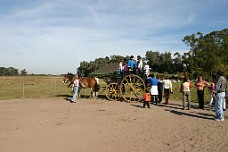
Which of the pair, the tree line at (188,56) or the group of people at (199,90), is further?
the tree line at (188,56)

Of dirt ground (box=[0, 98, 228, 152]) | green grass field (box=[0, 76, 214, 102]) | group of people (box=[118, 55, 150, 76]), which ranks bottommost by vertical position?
dirt ground (box=[0, 98, 228, 152])

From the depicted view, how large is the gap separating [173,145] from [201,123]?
323cm

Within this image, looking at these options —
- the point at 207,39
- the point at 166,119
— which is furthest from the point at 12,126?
the point at 207,39

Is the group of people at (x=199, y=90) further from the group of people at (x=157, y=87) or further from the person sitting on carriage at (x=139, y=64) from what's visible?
the person sitting on carriage at (x=139, y=64)

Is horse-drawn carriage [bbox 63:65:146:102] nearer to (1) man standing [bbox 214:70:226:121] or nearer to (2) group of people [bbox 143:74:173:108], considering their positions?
(2) group of people [bbox 143:74:173:108]

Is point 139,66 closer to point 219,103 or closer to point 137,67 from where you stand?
point 137,67

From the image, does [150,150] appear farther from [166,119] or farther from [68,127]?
[166,119]

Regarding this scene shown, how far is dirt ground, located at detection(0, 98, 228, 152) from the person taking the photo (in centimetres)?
625

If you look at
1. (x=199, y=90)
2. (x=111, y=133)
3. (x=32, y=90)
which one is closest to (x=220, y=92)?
(x=199, y=90)

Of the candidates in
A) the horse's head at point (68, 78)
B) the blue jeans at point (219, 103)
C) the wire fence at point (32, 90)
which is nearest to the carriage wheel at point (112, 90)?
the horse's head at point (68, 78)

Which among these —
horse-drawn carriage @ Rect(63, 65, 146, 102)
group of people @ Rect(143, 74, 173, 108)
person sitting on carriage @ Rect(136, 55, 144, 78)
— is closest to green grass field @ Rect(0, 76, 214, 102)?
horse-drawn carriage @ Rect(63, 65, 146, 102)

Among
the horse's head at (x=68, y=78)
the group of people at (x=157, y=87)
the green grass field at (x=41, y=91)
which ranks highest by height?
the horse's head at (x=68, y=78)

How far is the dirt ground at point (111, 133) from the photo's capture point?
6.25 metres

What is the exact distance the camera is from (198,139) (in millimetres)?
6996
